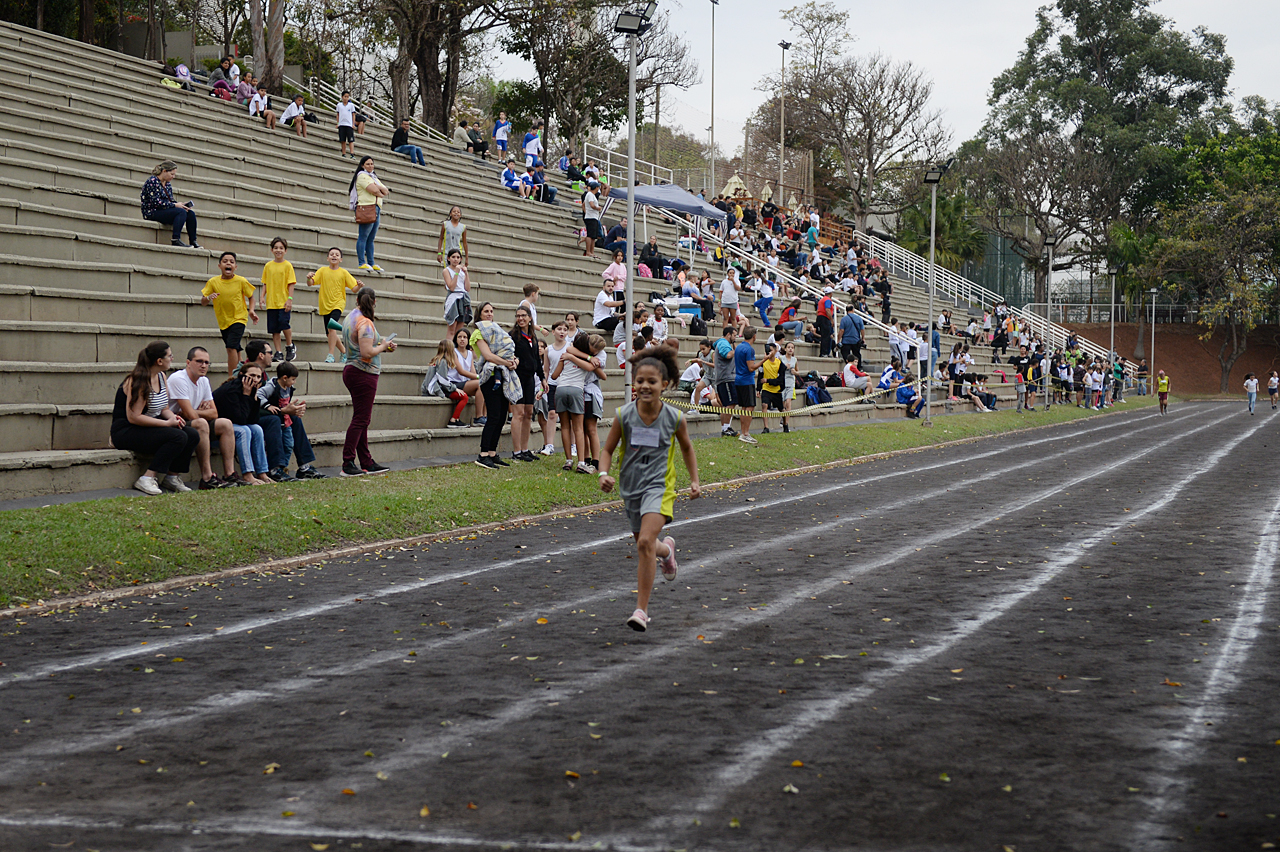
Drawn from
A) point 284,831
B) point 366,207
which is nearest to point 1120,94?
point 366,207

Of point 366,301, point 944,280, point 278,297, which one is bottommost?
point 366,301

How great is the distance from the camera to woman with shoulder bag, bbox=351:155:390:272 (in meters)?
19.4

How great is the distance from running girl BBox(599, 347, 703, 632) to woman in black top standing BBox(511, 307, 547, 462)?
7.82 metres

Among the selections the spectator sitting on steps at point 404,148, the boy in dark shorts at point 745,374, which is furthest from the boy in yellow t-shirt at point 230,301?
the spectator sitting on steps at point 404,148

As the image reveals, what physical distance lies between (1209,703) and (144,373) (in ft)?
32.1

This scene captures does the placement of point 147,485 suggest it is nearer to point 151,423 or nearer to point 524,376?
point 151,423

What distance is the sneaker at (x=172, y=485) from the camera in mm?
11562

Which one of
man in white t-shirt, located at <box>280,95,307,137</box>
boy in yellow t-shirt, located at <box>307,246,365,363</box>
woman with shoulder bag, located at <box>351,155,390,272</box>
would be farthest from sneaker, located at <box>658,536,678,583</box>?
man in white t-shirt, located at <box>280,95,307,137</box>

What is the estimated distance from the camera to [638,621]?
720 centimetres

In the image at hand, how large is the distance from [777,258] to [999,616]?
3258 cm

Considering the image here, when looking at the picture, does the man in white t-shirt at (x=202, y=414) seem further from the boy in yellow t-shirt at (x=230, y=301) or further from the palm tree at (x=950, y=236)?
the palm tree at (x=950, y=236)

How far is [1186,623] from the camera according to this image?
7.66m

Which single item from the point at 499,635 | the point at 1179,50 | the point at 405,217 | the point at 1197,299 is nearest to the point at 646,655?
the point at 499,635

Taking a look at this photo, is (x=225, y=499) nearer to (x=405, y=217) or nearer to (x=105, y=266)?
(x=105, y=266)
